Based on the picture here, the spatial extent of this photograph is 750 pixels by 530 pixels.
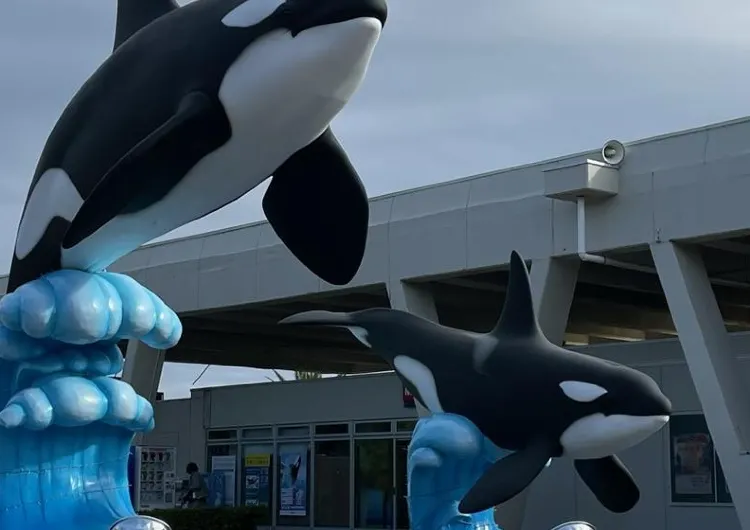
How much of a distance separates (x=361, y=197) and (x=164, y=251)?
16.0m

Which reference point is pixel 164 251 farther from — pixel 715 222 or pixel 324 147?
pixel 324 147

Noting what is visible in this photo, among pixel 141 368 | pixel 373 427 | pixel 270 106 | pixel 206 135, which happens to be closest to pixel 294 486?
pixel 373 427

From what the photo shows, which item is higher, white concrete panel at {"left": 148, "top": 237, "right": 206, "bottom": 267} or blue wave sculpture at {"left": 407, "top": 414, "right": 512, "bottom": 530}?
white concrete panel at {"left": 148, "top": 237, "right": 206, "bottom": 267}

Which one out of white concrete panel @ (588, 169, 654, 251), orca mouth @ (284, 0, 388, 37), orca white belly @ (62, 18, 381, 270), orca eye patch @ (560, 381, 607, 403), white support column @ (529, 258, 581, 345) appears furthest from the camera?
white support column @ (529, 258, 581, 345)

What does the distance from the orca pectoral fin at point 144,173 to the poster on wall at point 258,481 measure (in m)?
17.5

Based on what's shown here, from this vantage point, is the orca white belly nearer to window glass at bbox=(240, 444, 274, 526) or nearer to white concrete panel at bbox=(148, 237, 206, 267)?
white concrete panel at bbox=(148, 237, 206, 267)

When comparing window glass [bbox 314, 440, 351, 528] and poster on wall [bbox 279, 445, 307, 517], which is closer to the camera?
window glass [bbox 314, 440, 351, 528]

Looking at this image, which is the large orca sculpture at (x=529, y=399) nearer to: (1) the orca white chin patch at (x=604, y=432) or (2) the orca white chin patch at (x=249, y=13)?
(1) the orca white chin patch at (x=604, y=432)

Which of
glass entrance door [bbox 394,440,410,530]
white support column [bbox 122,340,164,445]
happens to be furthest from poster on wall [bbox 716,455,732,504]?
white support column [bbox 122,340,164,445]

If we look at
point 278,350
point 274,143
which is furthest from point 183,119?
point 278,350

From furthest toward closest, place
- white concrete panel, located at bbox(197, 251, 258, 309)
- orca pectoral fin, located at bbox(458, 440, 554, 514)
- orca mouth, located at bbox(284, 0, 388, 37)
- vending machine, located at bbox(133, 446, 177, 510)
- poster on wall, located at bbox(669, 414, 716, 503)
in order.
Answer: vending machine, located at bbox(133, 446, 177, 510), white concrete panel, located at bbox(197, 251, 258, 309), poster on wall, located at bbox(669, 414, 716, 503), orca pectoral fin, located at bbox(458, 440, 554, 514), orca mouth, located at bbox(284, 0, 388, 37)

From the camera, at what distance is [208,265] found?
2231 centimetres

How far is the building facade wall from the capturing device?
60.3ft

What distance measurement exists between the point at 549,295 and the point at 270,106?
11.3m
